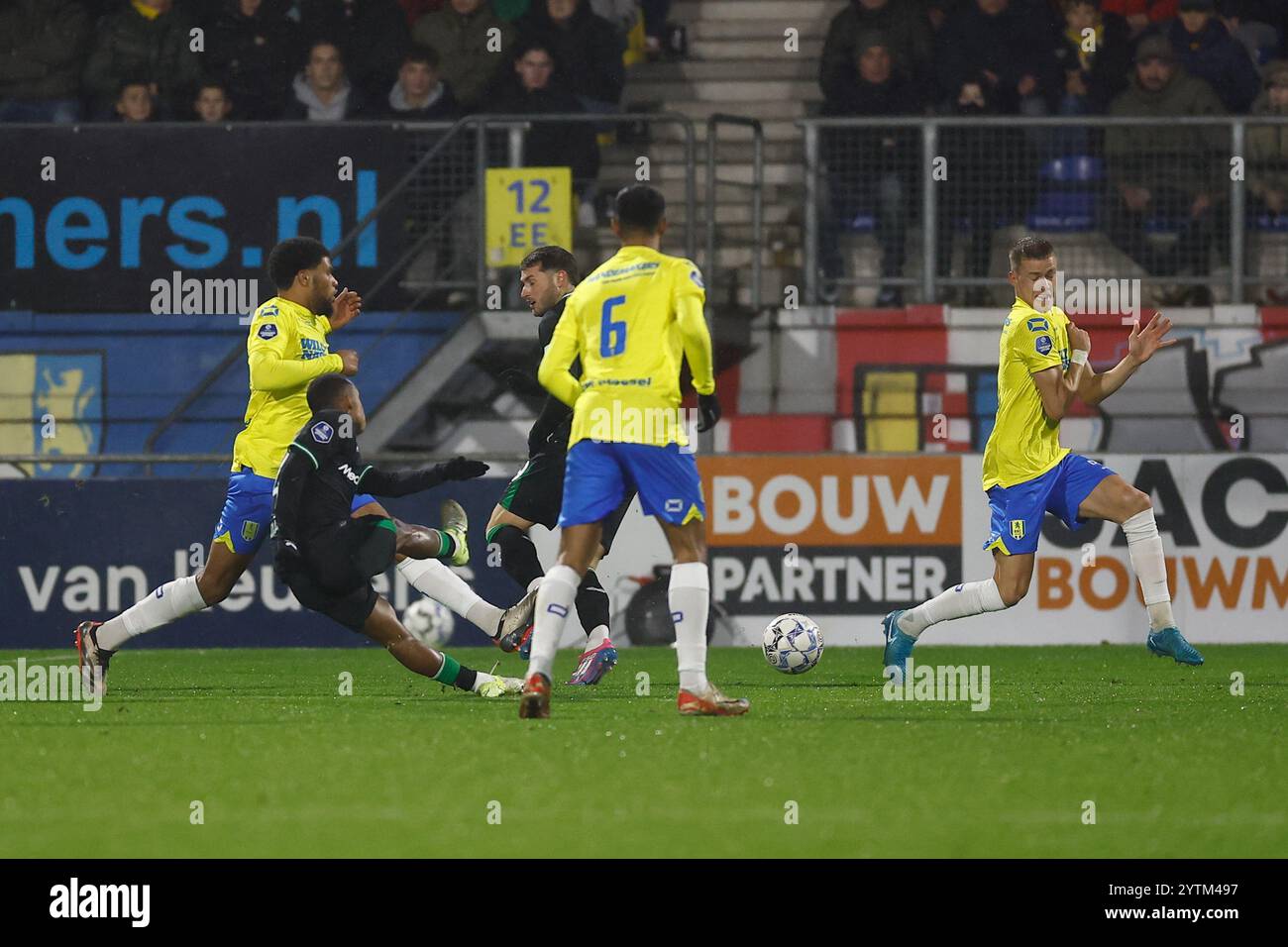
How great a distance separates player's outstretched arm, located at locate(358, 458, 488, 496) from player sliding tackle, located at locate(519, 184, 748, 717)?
1150 mm

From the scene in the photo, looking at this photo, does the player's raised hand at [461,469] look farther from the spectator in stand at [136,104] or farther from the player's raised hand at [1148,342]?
the spectator in stand at [136,104]

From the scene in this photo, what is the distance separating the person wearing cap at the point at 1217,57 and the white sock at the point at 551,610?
30.8 ft

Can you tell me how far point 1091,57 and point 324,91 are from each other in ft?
18.5

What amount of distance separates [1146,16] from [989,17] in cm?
155

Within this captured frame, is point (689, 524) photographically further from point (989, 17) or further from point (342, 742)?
point (989, 17)

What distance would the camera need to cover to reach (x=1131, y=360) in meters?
10.2

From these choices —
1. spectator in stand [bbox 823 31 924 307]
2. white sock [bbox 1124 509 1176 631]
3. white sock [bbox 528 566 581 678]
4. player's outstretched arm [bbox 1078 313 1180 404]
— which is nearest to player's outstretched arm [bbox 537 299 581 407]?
white sock [bbox 528 566 581 678]

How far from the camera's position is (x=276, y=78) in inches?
652

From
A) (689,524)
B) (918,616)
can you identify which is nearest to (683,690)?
(689,524)

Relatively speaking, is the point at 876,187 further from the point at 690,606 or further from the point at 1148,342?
the point at 690,606

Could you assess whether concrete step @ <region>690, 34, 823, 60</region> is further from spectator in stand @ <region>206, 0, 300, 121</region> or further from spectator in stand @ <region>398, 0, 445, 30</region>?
spectator in stand @ <region>206, 0, 300, 121</region>

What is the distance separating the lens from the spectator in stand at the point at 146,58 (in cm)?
1661
